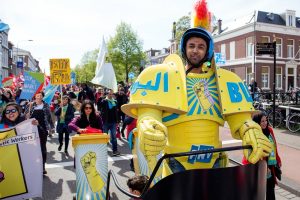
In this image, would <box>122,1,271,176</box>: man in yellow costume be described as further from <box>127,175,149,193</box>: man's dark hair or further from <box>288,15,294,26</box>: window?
<box>288,15,294,26</box>: window

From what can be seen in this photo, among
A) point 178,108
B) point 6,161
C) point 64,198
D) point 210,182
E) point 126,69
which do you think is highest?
point 126,69

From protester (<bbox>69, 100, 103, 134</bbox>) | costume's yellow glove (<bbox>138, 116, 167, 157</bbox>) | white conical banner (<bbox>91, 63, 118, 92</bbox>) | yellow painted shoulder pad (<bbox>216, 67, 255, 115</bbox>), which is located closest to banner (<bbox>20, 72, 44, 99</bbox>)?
white conical banner (<bbox>91, 63, 118, 92</bbox>)

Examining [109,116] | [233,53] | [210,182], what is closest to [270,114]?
[109,116]

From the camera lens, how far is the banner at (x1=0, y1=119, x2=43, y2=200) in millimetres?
4125

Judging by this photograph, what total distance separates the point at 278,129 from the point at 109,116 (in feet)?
20.4

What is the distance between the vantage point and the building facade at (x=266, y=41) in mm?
28938

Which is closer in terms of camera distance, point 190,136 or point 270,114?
point 190,136

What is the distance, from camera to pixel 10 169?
4.15 m

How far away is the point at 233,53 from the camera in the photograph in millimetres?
31891

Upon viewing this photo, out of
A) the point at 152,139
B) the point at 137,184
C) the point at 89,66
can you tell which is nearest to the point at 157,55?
the point at 89,66

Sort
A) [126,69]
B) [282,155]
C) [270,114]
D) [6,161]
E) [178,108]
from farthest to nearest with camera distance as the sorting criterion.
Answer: [126,69]
[270,114]
[282,155]
[6,161]
[178,108]

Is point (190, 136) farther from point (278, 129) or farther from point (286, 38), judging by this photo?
point (286, 38)

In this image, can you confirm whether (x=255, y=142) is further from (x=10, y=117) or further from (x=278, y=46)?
(x=278, y=46)

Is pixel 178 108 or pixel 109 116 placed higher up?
pixel 178 108
